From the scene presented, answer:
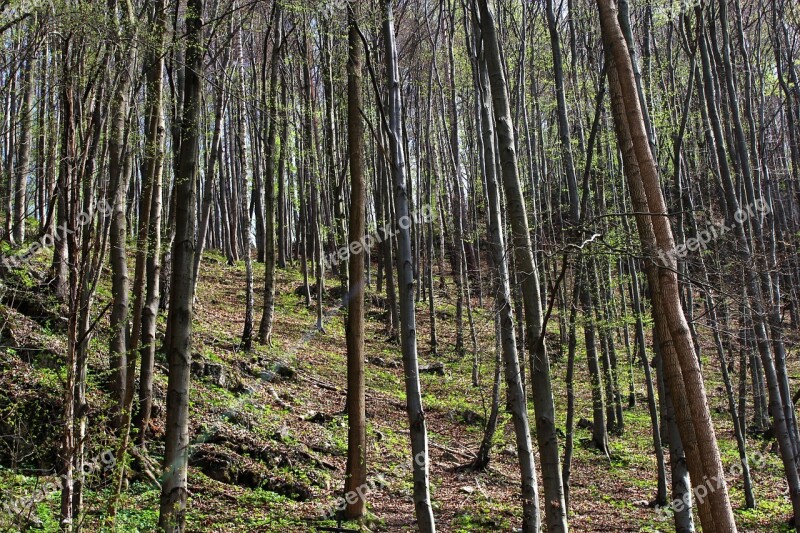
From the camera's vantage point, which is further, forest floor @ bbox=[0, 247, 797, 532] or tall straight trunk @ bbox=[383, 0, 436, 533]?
forest floor @ bbox=[0, 247, 797, 532]

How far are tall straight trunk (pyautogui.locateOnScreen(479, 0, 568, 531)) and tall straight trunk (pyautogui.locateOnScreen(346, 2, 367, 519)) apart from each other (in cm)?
208

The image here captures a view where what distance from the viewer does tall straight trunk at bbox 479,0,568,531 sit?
527cm

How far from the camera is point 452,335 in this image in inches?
759

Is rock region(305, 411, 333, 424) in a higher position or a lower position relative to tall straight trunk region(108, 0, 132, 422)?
lower

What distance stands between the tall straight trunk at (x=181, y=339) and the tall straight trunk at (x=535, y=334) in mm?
2810

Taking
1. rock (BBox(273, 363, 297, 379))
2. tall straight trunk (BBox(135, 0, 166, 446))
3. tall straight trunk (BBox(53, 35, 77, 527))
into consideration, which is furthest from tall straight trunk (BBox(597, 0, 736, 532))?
rock (BBox(273, 363, 297, 379))

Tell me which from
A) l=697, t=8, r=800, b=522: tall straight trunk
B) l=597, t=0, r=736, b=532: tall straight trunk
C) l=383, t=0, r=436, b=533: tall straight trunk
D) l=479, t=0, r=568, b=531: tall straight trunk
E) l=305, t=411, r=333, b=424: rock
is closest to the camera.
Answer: l=597, t=0, r=736, b=532: tall straight trunk

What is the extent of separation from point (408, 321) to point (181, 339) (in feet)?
7.34

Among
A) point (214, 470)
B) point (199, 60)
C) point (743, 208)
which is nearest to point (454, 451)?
point (214, 470)

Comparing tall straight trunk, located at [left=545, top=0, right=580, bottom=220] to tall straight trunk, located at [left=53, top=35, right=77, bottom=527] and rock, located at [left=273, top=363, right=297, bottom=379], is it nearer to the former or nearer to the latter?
rock, located at [left=273, top=363, right=297, bottom=379]

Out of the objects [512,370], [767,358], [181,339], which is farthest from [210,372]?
[767,358]

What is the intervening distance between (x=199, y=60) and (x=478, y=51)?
3.87 metres

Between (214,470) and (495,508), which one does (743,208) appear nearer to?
(495,508)

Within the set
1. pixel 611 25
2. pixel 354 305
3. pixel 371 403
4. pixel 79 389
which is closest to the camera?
pixel 79 389
